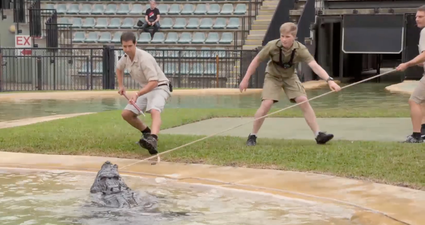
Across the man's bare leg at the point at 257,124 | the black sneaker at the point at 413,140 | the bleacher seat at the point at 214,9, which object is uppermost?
the bleacher seat at the point at 214,9

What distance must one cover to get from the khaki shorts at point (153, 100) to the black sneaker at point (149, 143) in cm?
49

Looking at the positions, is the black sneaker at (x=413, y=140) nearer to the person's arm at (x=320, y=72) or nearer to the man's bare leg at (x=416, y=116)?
the man's bare leg at (x=416, y=116)

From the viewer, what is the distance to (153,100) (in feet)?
26.8

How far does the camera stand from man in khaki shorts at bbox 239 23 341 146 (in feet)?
27.1

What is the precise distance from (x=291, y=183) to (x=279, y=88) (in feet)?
8.30

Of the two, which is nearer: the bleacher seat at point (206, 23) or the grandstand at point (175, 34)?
the grandstand at point (175, 34)

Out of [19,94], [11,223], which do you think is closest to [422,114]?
[11,223]

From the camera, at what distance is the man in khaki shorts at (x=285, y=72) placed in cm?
827

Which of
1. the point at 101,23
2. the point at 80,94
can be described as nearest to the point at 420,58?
the point at 80,94

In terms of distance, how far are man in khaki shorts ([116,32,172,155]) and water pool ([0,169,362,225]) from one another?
1.32 meters

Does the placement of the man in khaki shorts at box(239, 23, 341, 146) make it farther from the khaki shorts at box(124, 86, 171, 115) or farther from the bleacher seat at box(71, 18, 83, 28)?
the bleacher seat at box(71, 18, 83, 28)

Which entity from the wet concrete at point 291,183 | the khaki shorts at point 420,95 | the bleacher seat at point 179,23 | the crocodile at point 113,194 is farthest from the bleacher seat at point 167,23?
the crocodile at point 113,194

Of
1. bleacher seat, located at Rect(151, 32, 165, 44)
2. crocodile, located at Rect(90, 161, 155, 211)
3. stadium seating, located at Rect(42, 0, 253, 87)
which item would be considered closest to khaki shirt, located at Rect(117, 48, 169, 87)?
crocodile, located at Rect(90, 161, 155, 211)

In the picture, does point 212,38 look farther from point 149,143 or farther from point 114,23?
point 149,143
